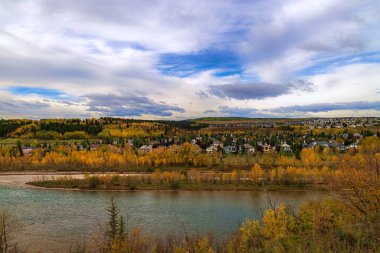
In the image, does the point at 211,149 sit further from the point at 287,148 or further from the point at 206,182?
the point at 206,182

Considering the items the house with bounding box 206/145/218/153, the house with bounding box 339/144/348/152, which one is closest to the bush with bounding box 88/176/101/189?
the house with bounding box 206/145/218/153

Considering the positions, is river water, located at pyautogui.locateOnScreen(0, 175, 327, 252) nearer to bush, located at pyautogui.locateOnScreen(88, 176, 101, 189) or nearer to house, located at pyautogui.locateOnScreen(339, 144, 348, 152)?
bush, located at pyautogui.locateOnScreen(88, 176, 101, 189)

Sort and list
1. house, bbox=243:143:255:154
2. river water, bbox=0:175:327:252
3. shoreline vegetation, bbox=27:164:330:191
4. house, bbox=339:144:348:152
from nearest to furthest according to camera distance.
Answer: river water, bbox=0:175:327:252 → shoreline vegetation, bbox=27:164:330:191 → house, bbox=339:144:348:152 → house, bbox=243:143:255:154

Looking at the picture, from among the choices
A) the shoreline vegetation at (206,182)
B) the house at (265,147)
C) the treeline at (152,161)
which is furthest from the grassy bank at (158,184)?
the house at (265,147)

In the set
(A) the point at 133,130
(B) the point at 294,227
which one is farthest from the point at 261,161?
(A) the point at 133,130

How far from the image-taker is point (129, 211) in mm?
25000

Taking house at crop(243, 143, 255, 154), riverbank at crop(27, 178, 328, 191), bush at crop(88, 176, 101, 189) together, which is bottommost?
riverbank at crop(27, 178, 328, 191)

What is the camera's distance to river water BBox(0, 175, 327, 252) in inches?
763

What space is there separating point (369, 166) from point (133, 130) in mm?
101329

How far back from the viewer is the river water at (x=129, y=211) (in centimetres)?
1939

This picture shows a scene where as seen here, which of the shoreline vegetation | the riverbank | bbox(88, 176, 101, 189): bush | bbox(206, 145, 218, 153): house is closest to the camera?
the riverbank

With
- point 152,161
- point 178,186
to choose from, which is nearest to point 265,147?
point 152,161

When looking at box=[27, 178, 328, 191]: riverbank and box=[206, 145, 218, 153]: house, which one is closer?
box=[27, 178, 328, 191]: riverbank

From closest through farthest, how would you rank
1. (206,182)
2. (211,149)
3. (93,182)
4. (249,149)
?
(93,182), (206,182), (249,149), (211,149)
